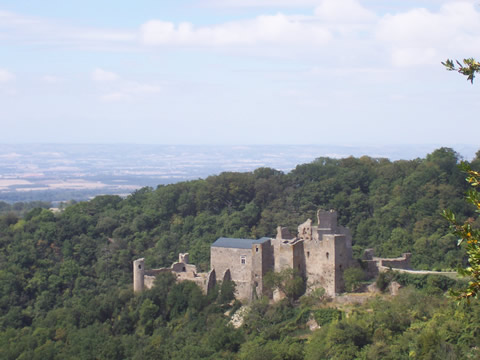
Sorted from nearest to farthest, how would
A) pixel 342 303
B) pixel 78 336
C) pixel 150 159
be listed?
pixel 342 303 < pixel 78 336 < pixel 150 159

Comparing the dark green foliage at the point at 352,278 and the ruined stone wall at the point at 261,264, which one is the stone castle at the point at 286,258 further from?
the dark green foliage at the point at 352,278

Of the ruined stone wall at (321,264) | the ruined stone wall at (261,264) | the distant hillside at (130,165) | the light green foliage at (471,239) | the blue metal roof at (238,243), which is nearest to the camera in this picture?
the light green foliage at (471,239)

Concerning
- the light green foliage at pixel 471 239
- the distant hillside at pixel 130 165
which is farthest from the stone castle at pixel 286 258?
the distant hillside at pixel 130 165

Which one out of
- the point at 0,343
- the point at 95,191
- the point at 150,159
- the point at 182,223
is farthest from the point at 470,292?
the point at 150,159

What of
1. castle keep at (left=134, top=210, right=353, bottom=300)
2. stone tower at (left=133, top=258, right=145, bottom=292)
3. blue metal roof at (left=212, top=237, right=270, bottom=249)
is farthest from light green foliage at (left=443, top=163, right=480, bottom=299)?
stone tower at (left=133, top=258, right=145, bottom=292)

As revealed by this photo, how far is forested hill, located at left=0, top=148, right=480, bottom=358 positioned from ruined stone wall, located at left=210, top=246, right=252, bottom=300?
176 centimetres

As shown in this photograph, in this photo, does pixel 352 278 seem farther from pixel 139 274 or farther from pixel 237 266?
pixel 139 274

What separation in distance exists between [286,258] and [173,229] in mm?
16050

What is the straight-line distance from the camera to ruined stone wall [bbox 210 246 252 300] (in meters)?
29.4

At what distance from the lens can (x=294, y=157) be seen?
129000 mm

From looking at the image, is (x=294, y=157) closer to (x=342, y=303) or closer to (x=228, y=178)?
(x=228, y=178)

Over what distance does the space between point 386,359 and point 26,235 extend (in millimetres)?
26936

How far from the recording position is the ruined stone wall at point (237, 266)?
2938 centimetres

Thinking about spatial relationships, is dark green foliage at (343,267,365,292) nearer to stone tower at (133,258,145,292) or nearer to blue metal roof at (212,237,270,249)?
blue metal roof at (212,237,270,249)
